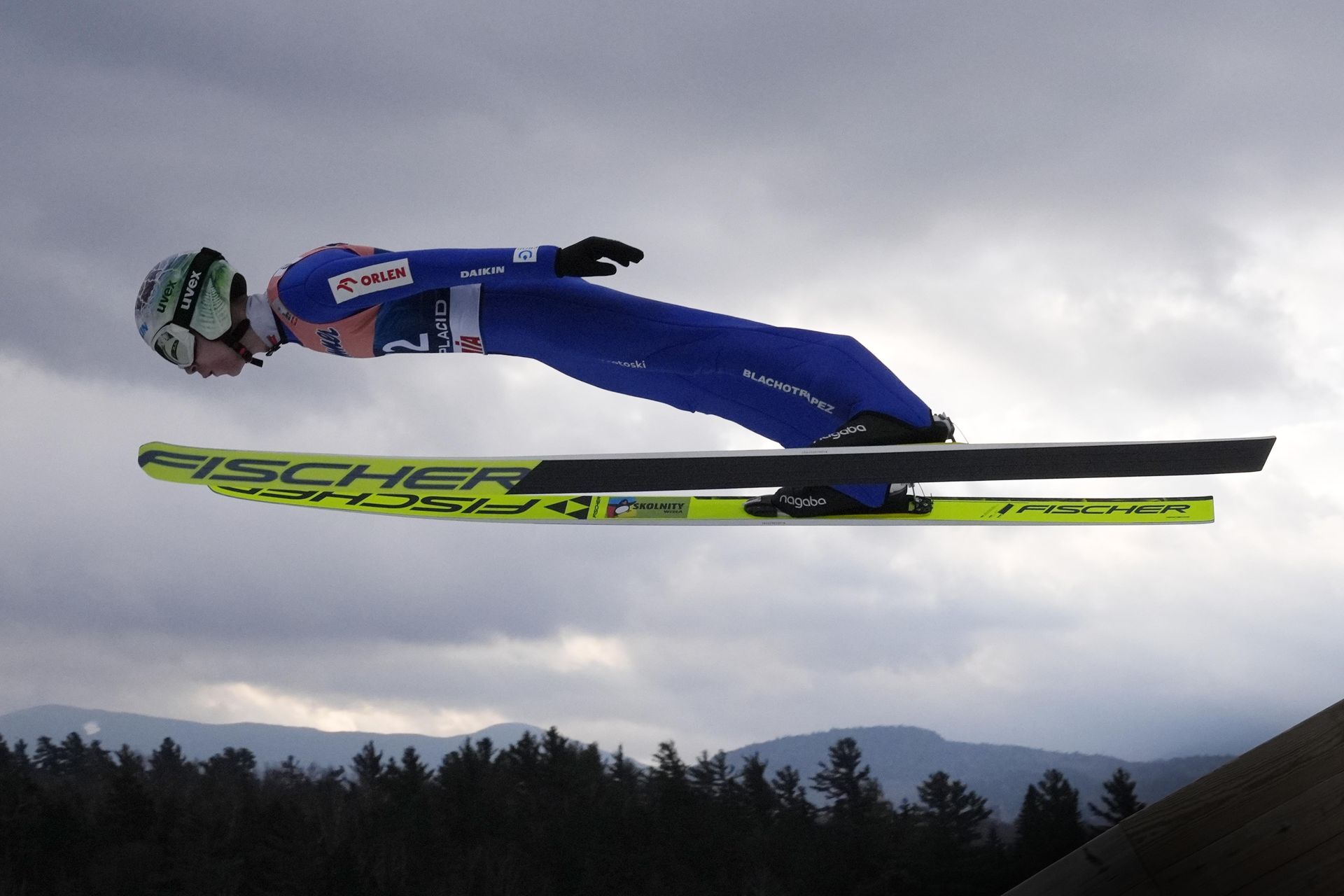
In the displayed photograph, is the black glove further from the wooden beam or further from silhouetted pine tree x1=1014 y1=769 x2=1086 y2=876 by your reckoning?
silhouetted pine tree x1=1014 y1=769 x2=1086 y2=876

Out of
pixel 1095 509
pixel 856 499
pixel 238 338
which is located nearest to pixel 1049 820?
pixel 1095 509

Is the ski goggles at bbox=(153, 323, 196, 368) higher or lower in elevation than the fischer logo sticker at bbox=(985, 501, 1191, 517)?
higher

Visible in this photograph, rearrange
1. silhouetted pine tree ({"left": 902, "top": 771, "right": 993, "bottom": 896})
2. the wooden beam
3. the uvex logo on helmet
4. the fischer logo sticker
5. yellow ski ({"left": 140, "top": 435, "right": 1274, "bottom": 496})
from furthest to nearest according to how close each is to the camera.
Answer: silhouetted pine tree ({"left": 902, "top": 771, "right": 993, "bottom": 896}) → the fischer logo sticker → the uvex logo on helmet → yellow ski ({"left": 140, "top": 435, "right": 1274, "bottom": 496}) → the wooden beam

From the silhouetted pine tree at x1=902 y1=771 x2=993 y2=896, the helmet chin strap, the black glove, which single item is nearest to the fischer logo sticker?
the black glove

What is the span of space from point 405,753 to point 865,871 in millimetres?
11989

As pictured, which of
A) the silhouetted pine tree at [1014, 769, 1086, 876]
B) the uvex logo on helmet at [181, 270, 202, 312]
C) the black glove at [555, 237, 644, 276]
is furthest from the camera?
the silhouetted pine tree at [1014, 769, 1086, 876]

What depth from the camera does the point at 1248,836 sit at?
1.92 m

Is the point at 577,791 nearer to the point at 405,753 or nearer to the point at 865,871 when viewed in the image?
the point at 405,753

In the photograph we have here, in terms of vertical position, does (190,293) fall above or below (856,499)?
above

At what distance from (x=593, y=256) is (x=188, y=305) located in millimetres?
2030

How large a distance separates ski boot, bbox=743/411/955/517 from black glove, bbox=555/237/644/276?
104 centimetres

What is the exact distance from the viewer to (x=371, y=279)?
3.97 meters

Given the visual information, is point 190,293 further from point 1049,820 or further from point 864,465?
point 1049,820

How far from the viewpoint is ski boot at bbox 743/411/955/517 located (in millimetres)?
3914
